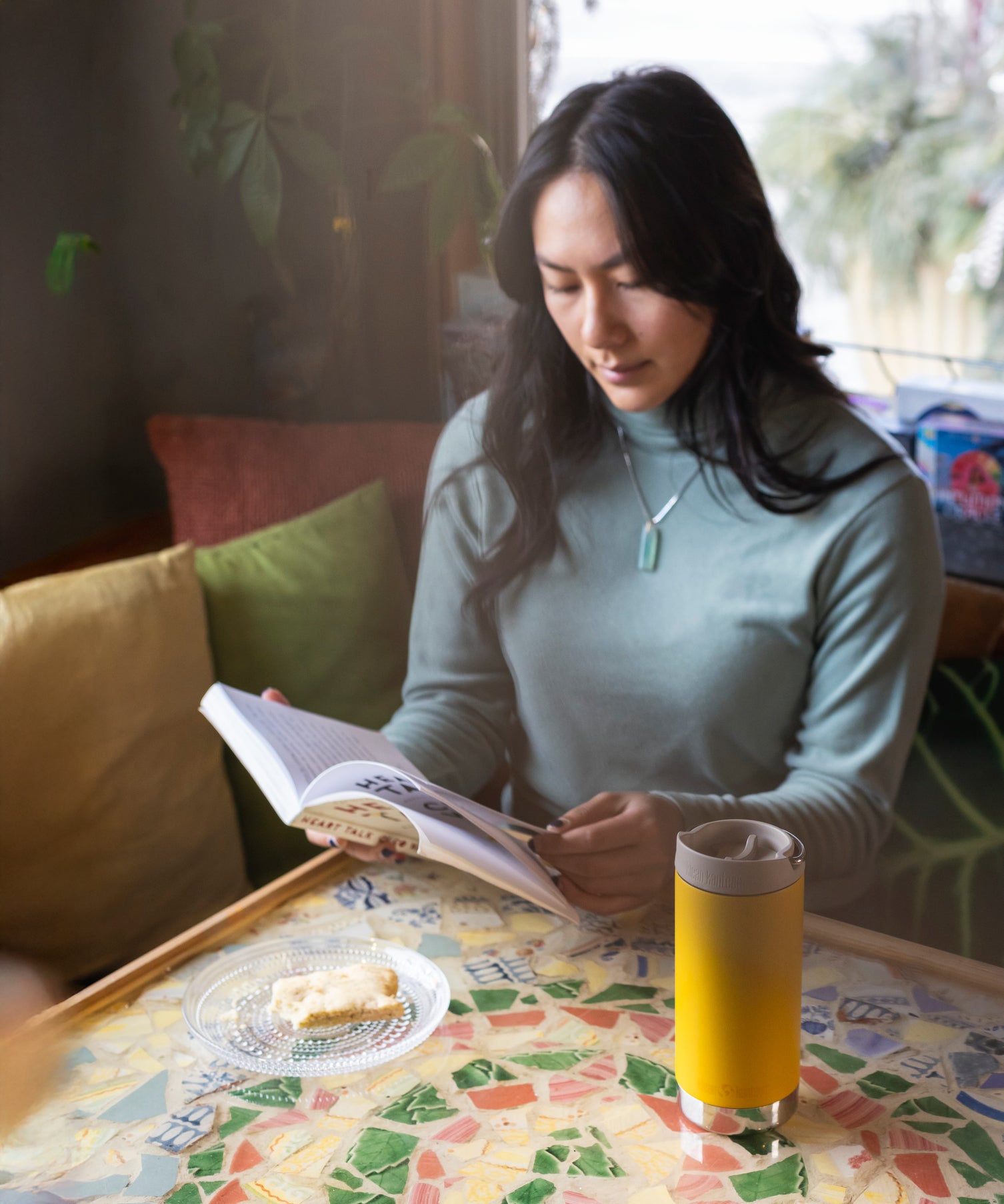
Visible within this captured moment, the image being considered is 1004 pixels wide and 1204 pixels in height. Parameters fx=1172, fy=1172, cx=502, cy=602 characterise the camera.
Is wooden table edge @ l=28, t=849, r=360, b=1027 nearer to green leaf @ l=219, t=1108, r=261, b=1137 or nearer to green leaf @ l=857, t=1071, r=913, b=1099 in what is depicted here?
green leaf @ l=219, t=1108, r=261, b=1137

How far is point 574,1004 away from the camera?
0.69m

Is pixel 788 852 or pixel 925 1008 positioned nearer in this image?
pixel 788 852

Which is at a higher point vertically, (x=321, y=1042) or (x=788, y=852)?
(x=788, y=852)

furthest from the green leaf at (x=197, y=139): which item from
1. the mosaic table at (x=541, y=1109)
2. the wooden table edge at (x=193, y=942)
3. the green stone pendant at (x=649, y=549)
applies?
the mosaic table at (x=541, y=1109)

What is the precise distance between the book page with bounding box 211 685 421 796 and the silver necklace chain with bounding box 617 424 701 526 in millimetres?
309

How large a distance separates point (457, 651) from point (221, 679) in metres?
0.31

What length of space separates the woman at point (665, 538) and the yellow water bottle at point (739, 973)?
190 millimetres

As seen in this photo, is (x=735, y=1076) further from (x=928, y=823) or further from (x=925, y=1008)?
(x=928, y=823)

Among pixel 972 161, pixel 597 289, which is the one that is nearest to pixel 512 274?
pixel 597 289

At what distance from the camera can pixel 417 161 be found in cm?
122

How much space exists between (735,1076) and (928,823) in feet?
2.10

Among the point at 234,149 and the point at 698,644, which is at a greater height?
the point at 234,149

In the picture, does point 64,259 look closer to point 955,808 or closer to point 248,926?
point 248,926

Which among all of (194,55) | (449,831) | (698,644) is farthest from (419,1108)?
(194,55)
